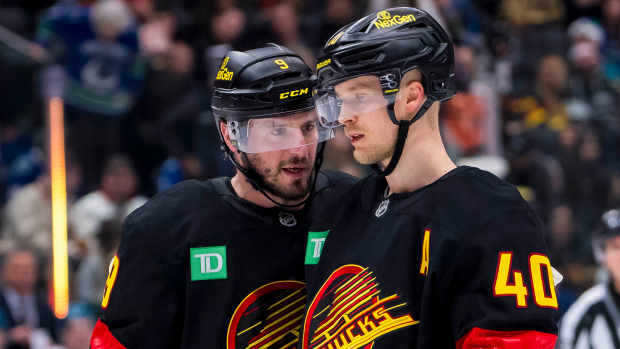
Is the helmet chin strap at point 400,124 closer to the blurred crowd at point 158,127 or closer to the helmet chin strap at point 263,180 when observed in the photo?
the helmet chin strap at point 263,180

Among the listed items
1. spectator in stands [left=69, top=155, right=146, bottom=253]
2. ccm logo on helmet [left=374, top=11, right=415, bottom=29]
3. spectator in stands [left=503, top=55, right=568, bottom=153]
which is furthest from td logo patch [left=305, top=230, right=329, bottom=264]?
spectator in stands [left=503, top=55, right=568, bottom=153]

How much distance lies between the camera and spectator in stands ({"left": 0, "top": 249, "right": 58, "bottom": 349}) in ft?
19.7

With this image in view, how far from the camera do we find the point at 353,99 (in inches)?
94.0

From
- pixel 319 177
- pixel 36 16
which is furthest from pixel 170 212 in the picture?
pixel 36 16

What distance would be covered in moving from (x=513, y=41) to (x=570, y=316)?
5045 millimetres

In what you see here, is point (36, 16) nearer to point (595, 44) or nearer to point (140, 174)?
point (140, 174)

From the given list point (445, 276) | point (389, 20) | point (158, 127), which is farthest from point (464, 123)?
point (445, 276)

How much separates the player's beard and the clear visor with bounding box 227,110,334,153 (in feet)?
0.13

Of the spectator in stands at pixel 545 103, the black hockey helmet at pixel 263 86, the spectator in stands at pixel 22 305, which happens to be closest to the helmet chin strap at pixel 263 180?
the black hockey helmet at pixel 263 86

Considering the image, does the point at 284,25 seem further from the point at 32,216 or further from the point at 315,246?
the point at 315,246

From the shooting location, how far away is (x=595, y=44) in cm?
974

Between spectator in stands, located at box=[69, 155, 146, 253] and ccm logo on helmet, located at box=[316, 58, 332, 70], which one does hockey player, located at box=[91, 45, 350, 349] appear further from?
spectator in stands, located at box=[69, 155, 146, 253]

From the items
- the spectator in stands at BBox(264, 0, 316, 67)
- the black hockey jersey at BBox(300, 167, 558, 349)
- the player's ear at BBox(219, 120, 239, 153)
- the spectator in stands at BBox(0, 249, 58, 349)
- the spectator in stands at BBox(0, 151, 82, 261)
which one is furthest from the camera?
the spectator in stands at BBox(264, 0, 316, 67)

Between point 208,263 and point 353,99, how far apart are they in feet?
2.39
